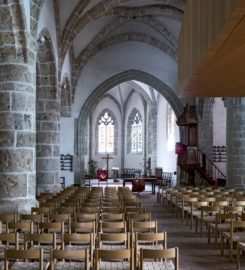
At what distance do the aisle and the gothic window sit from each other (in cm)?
1624

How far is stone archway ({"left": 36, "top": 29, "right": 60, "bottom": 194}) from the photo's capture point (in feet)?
55.4

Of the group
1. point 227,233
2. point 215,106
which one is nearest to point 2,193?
point 227,233

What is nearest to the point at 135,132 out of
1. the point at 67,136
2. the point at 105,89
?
the point at 105,89

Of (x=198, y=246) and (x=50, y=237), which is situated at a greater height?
(x=50, y=237)

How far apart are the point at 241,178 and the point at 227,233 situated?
10.6m

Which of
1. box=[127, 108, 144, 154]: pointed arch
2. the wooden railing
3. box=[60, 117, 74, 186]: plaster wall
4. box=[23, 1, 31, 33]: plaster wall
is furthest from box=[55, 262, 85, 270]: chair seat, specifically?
box=[127, 108, 144, 154]: pointed arch

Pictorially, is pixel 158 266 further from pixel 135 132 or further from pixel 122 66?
pixel 135 132

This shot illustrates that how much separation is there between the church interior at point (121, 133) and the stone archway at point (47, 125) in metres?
0.04

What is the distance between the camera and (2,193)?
36.0 ft

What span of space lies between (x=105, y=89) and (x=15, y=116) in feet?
52.9

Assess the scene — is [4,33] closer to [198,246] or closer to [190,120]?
[198,246]

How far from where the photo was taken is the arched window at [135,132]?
36.3m

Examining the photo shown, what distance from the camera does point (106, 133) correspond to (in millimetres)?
37781

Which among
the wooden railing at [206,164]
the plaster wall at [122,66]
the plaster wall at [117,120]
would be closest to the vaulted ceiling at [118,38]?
the plaster wall at [122,66]
